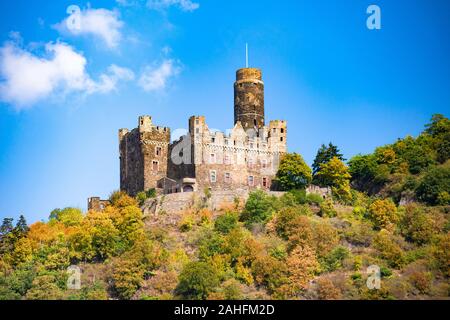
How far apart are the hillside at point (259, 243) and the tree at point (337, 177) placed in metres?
0.10

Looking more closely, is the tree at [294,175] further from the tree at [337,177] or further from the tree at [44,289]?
the tree at [44,289]

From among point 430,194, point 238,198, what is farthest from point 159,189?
point 430,194

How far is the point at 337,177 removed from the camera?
10275cm

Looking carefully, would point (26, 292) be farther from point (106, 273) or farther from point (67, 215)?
point (67, 215)

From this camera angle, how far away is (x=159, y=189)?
10075 cm

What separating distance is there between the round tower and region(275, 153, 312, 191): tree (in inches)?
215

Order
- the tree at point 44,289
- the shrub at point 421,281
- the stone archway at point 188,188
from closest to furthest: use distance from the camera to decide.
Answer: the shrub at point 421,281 < the tree at point 44,289 < the stone archway at point 188,188

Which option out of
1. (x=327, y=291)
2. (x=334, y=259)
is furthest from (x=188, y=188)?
(x=327, y=291)

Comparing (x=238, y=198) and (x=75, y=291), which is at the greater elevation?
(x=238, y=198)

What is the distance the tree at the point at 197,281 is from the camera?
8575 cm

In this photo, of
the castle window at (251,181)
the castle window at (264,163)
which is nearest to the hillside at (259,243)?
the castle window at (264,163)

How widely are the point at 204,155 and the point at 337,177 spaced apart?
1127cm
